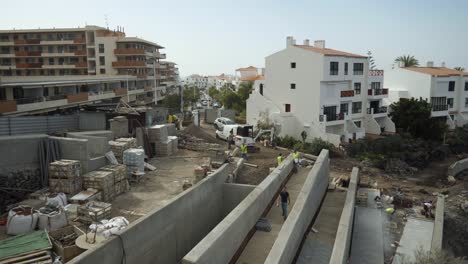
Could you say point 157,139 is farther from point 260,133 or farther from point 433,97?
point 433,97

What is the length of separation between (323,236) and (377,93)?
32.3m

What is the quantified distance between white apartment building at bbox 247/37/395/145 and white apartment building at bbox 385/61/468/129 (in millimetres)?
7973

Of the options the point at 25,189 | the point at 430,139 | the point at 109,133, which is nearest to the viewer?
the point at 25,189

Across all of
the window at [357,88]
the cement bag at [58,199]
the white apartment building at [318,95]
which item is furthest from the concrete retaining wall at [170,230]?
the window at [357,88]

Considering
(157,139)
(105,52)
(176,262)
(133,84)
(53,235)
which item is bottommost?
(176,262)

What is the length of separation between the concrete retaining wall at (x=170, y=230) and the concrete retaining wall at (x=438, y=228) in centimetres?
951

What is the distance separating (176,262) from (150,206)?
2424 mm

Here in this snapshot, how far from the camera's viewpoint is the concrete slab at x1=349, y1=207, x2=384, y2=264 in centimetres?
1719

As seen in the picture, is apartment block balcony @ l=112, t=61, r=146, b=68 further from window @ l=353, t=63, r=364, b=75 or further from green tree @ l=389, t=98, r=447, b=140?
green tree @ l=389, t=98, r=447, b=140

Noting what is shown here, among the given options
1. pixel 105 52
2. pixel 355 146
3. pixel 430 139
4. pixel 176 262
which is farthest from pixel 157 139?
pixel 105 52

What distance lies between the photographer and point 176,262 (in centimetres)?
1473

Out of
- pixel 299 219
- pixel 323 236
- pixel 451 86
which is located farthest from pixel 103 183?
pixel 451 86

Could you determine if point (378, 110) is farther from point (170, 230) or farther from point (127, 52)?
point (170, 230)

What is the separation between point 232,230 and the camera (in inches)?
477
